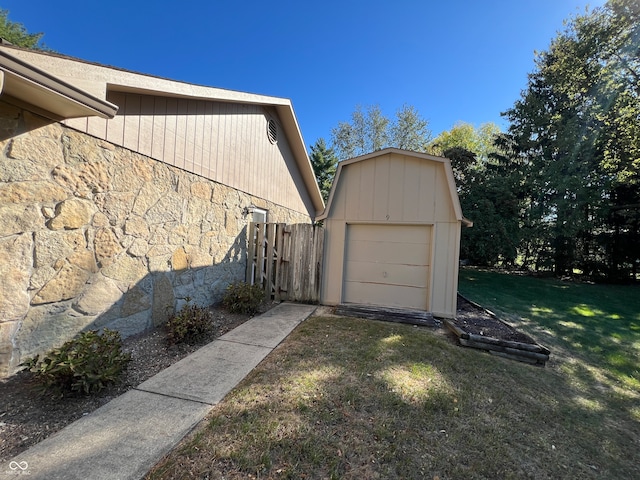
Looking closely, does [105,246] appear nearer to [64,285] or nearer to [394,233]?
[64,285]

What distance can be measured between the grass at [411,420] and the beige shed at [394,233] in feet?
6.35

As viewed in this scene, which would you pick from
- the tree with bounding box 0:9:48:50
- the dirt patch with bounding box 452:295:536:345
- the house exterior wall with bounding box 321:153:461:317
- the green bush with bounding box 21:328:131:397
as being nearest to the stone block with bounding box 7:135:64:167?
the green bush with bounding box 21:328:131:397

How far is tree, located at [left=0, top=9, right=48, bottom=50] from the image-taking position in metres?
15.2

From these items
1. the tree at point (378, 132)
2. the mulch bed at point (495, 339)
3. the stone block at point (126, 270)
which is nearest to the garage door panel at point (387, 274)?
the mulch bed at point (495, 339)

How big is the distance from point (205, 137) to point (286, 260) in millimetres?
3048

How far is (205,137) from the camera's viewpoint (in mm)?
5254

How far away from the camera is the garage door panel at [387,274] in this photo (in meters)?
5.88

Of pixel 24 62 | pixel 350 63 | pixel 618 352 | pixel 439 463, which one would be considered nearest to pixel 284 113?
pixel 350 63

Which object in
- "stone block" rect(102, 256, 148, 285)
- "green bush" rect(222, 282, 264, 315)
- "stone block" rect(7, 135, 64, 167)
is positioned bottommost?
"green bush" rect(222, 282, 264, 315)

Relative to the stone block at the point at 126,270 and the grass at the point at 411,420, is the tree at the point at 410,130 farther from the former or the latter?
the stone block at the point at 126,270

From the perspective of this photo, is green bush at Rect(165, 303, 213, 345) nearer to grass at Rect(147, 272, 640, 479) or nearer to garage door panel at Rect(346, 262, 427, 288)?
grass at Rect(147, 272, 640, 479)

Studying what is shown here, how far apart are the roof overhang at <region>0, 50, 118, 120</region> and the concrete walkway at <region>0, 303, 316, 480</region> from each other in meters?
2.59

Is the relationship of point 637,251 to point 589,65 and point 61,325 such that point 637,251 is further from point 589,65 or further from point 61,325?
point 61,325

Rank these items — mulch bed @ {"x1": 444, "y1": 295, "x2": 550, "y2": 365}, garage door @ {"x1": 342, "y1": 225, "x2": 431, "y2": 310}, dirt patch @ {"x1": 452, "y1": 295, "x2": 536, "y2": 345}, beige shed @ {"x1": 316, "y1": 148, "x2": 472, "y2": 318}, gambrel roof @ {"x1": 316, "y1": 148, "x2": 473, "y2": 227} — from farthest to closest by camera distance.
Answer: garage door @ {"x1": 342, "y1": 225, "x2": 431, "y2": 310} → beige shed @ {"x1": 316, "y1": 148, "x2": 472, "y2": 318} → gambrel roof @ {"x1": 316, "y1": 148, "x2": 473, "y2": 227} → dirt patch @ {"x1": 452, "y1": 295, "x2": 536, "y2": 345} → mulch bed @ {"x1": 444, "y1": 295, "x2": 550, "y2": 365}
